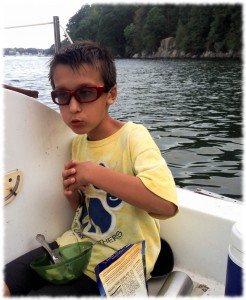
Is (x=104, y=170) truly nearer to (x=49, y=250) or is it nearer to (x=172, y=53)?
(x=49, y=250)

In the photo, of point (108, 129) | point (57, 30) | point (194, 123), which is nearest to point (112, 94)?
point (108, 129)

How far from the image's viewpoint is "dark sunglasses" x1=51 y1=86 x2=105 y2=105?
50.7 inches

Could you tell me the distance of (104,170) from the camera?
1.25 meters

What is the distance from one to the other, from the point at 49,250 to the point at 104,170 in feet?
1.35

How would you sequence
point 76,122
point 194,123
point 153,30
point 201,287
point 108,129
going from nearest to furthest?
point 76,122, point 108,129, point 201,287, point 194,123, point 153,30

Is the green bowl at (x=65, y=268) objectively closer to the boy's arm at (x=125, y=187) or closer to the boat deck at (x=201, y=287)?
the boy's arm at (x=125, y=187)

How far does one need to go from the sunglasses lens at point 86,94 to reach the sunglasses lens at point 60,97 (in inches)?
1.6

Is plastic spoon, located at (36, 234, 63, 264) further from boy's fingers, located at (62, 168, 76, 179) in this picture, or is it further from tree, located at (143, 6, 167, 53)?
tree, located at (143, 6, 167, 53)

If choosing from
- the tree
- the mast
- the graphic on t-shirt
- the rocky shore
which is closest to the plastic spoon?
the graphic on t-shirt

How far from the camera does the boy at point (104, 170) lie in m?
1.24

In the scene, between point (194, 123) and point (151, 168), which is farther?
point (194, 123)

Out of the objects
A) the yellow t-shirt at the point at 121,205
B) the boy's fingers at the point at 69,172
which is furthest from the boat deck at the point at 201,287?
the boy's fingers at the point at 69,172

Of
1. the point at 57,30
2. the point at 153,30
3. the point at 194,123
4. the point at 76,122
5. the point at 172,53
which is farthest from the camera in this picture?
the point at 153,30

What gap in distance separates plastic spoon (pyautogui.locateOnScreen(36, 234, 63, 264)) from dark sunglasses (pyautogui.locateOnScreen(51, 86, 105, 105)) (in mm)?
553
